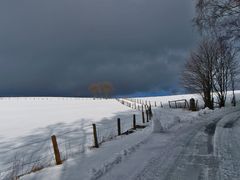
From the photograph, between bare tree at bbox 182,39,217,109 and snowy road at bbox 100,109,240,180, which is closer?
snowy road at bbox 100,109,240,180

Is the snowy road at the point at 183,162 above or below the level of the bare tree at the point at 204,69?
below

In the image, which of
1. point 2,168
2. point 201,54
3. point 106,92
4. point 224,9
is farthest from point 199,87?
point 106,92

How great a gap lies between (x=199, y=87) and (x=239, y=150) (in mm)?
31495

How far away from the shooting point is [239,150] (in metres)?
6.91

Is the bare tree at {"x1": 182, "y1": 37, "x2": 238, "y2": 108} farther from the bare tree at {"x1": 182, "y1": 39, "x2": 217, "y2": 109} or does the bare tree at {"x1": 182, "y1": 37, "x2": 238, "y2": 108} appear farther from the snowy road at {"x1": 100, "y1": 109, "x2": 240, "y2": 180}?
the snowy road at {"x1": 100, "y1": 109, "x2": 240, "y2": 180}

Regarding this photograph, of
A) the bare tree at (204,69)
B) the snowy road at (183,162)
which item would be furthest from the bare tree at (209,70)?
the snowy road at (183,162)

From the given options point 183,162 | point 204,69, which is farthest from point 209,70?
point 183,162

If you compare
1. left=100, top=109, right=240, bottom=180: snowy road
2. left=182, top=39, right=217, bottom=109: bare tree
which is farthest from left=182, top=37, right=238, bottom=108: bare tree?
left=100, top=109, right=240, bottom=180: snowy road

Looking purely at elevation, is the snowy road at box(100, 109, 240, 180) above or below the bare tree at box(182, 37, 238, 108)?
below

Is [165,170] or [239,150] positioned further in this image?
[239,150]

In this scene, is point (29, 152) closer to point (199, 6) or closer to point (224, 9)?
point (199, 6)

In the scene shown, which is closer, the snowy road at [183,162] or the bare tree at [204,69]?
the snowy road at [183,162]

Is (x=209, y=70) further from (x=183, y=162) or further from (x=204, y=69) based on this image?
(x=183, y=162)

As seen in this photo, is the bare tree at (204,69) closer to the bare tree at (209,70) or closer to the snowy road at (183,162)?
the bare tree at (209,70)
